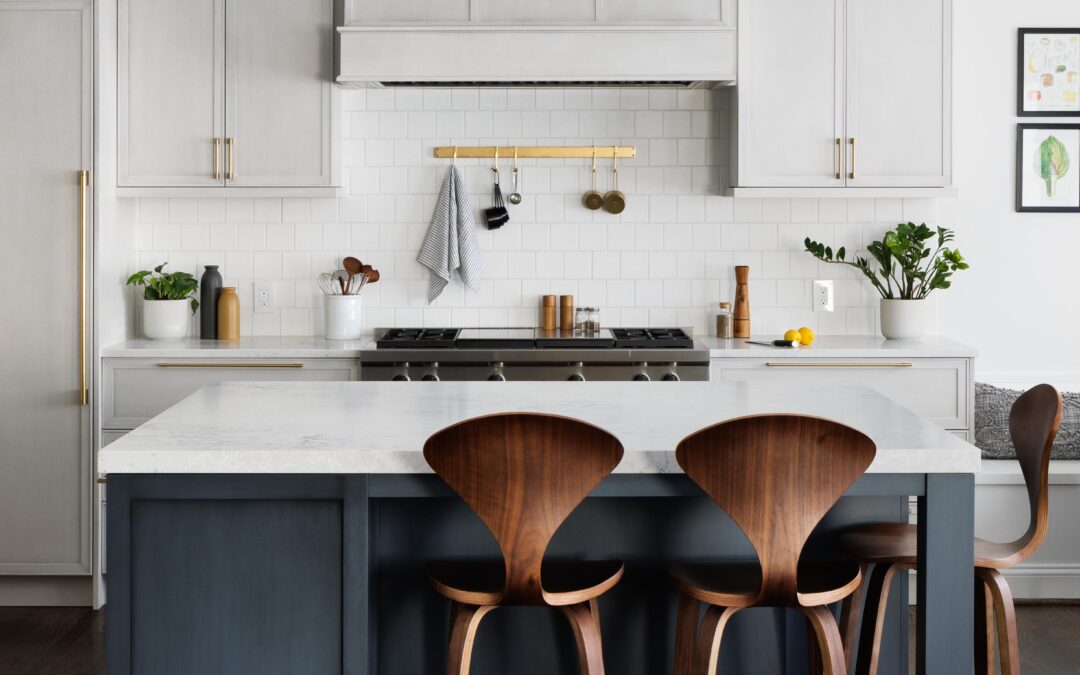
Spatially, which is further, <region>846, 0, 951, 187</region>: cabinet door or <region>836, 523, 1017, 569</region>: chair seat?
<region>846, 0, 951, 187</region>: cabinet door

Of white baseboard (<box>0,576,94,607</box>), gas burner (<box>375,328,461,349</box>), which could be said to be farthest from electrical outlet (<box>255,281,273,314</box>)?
white baseboard (<box>0,576,94,607</box>)

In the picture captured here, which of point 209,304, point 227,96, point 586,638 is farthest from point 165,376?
point 586,638

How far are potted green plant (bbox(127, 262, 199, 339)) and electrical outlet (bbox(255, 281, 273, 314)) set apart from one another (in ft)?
1.08

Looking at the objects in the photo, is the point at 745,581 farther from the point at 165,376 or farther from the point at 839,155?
the point at 165,376

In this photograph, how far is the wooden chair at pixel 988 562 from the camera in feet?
7.84

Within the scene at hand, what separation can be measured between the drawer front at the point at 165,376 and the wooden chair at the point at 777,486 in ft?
8.34

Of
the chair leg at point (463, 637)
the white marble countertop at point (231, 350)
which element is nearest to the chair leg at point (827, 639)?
the chair leg at point (463, 637)

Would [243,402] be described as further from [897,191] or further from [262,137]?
[897,191]

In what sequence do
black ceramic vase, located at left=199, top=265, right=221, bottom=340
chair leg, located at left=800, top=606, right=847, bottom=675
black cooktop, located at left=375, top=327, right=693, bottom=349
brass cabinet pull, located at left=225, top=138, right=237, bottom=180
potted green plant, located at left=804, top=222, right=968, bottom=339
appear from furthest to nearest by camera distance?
black ceramic vase, located at left=199, top=265, right=221, bottom=340 < potted green plant, located at left=804, top=222, right=968, bottom=339 < brass cabinet pull, located at left=225, top=138, right=237, bottom=180 < black cooktop, located at left=375, top=327, right=693, bottom=349 < chair leg, located at left=800, top=606, right=847, bottom=675

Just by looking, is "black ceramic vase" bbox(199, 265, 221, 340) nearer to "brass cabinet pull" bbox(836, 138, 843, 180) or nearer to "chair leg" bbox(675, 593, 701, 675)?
"brass cabinet pull" bbox(836, 138, 843, 180)

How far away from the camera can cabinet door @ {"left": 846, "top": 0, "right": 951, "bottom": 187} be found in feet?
14.3

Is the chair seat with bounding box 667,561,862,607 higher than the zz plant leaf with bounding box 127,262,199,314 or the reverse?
the reverse

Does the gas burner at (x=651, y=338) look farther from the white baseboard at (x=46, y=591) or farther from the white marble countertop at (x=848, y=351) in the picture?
the white baseboard at (x=46, y=591)

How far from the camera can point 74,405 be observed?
410 cm
